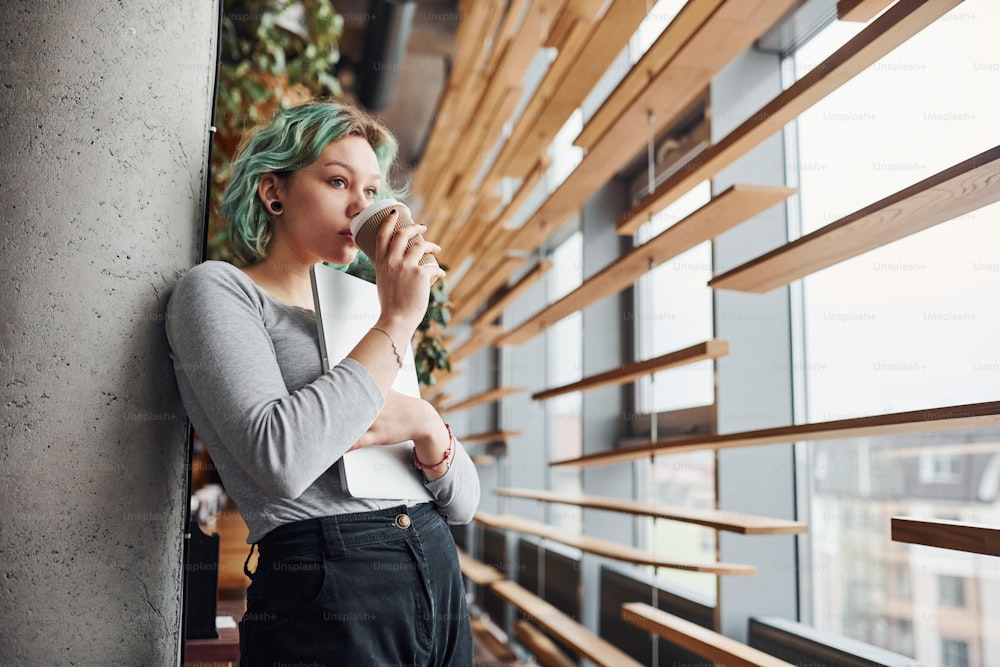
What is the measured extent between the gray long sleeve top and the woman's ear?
20 centimetres

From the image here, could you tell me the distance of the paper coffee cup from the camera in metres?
1.14

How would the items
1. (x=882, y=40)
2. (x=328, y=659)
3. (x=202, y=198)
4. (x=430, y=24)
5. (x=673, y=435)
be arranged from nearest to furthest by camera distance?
(x=328, y=659) < (x=882, y=40) < (x=202, y=198) < (x=673, y=435) < (x=430, y=24)

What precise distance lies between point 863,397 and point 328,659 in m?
1.36

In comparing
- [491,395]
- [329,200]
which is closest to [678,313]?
[491,395]

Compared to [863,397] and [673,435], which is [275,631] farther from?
[673,435]

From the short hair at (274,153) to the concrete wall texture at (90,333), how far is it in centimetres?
11

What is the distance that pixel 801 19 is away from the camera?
1974 mm

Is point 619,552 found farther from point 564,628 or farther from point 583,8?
point 583,8

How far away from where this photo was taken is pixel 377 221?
1.15 meters

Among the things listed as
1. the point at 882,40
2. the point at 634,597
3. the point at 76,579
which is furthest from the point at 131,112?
the point at 634,597

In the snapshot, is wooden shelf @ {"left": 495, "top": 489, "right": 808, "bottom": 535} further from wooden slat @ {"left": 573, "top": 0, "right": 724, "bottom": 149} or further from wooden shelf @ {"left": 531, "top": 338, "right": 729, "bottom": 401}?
wooden slat @ {"left": 573, "top": 0, "right": 724, "bottom": 149}

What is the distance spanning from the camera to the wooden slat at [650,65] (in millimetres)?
1555

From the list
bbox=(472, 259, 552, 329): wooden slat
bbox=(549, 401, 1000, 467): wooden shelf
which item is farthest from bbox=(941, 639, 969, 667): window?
bbox=(472, 259, 552, 329): wooden slat

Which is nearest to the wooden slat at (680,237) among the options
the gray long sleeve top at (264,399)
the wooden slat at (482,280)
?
the wooden slat at (482,280)
